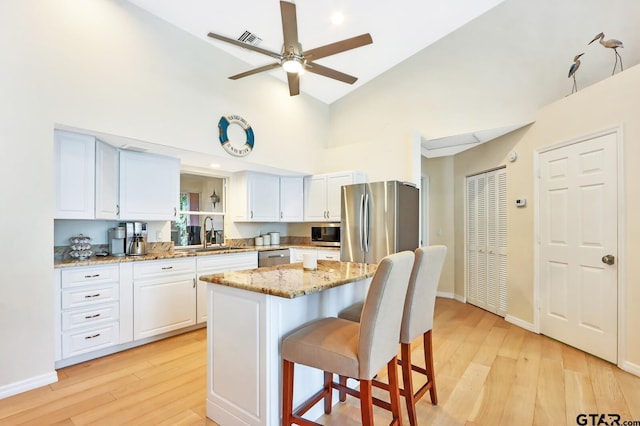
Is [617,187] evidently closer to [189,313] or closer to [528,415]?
[528,415]

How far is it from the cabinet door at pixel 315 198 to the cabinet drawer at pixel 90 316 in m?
2.91

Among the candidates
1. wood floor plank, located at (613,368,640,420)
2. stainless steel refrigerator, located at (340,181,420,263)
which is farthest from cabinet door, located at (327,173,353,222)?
wood floor plank, located at (613,368,640,420)

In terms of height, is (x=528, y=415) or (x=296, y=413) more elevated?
(x=296, y=413)

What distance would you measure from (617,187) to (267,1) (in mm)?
3752

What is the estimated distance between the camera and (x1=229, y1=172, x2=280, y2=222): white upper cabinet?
4598 mm

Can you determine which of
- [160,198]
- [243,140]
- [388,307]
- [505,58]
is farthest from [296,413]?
[505,58]

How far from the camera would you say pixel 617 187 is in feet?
8.94

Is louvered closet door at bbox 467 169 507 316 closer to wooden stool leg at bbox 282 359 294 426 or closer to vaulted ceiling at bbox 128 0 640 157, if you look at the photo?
vaulted ceiling at bbox 128 0 640 157

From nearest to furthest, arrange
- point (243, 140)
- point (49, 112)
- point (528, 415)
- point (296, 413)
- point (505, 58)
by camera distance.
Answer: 1. point (296, 413)
2. point (528, 415)
3. point (49, 112)
4. point (505, 58)
5. point (243, 140)

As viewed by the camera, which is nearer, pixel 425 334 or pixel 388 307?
pixel 388 307

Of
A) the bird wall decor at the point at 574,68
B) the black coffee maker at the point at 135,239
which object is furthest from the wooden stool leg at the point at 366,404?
the bird wall decor at the point at 574,68

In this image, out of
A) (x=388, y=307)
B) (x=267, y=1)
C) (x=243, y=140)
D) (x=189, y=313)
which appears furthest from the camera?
(x=243, y=140)

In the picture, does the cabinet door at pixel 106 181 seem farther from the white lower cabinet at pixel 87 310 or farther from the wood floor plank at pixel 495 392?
the wood floor plank at pixel 495 392

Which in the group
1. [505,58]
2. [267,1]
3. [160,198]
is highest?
[267,1]
